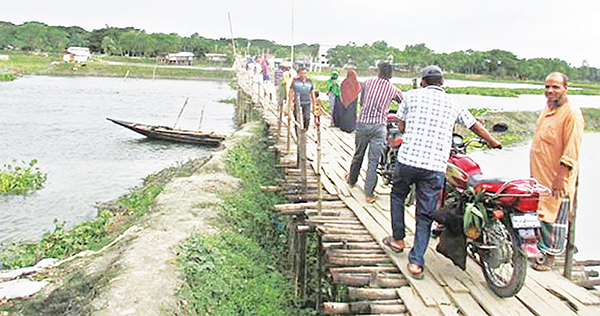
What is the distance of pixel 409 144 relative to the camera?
15.4 feet

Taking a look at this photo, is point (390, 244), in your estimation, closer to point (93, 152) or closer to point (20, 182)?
point (20, 182)

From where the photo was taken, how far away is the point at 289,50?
82.2 m

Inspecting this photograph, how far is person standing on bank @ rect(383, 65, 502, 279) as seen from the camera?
4.61 meters

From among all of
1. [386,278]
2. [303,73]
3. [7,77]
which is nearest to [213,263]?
[386,278]

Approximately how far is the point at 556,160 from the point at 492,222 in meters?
1.14

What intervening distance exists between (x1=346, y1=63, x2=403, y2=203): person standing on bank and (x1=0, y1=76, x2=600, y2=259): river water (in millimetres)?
5547

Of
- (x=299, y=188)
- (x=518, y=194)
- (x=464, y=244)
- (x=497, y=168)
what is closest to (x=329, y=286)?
(x=299, y=188)

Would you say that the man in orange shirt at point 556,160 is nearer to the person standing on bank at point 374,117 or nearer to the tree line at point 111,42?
→ the person standing on bank at point 374,117

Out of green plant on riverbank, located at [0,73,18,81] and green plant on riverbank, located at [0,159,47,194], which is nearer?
green plant on riverbank, located at [0,159,47,194]

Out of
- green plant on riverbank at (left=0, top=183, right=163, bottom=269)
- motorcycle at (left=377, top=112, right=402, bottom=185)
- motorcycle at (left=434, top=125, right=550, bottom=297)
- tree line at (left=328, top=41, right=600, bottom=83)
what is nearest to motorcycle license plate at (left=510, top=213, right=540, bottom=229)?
motorcycle at (left=434, top=125, right=550, bottom=297)

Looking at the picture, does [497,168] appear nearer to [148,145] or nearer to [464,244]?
[148,145]

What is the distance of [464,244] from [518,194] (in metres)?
0.70

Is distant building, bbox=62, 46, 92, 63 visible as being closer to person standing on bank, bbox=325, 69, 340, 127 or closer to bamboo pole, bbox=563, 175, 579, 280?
person standing on bank, bbox=325, 69, 340, 127

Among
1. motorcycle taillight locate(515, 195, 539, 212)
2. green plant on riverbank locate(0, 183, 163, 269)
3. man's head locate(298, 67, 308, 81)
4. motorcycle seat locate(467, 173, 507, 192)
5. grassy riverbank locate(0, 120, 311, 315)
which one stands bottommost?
green plant on riverbank locate(0, 183, 163, 269)
